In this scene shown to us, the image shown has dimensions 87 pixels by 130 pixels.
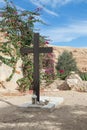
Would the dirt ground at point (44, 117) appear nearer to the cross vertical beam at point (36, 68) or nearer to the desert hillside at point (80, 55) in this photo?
the cross vertical beam at point (36, 68)

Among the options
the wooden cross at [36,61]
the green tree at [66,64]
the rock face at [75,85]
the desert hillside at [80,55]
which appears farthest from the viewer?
the desert hillside at [80,55]

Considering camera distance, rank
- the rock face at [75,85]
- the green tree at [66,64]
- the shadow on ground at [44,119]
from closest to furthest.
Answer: the shadow on ground at [44,119] < the rock face at [75,85] < the green tree at [66,64]

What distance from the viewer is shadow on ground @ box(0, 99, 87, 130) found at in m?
7.35

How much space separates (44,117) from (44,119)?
26 centimetres

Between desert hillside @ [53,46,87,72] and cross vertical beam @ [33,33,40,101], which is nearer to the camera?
cross vertical beam @ [33,33,40,101]

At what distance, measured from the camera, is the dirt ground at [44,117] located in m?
7.38

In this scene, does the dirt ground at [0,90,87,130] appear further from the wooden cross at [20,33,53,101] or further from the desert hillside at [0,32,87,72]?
the desert hillside at [0,32,87,72]

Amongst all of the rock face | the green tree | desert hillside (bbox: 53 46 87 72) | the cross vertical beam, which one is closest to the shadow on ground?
the cross vertical beam

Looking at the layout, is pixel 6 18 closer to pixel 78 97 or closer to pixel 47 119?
pixel 78 97

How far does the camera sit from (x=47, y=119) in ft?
26.7

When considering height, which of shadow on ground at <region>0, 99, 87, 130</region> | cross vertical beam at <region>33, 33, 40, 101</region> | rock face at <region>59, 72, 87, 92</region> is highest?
cross vertical beam at <region>33, 33, 40, 101</region>

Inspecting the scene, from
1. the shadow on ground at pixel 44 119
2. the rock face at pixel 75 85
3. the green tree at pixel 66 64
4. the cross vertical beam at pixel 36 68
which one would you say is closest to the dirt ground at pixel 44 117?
the shadow on ground at pixel 44 119

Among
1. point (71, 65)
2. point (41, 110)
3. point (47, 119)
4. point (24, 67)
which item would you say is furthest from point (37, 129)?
point (71, 65)

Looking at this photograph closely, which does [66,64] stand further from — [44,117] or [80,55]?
[44,117]
